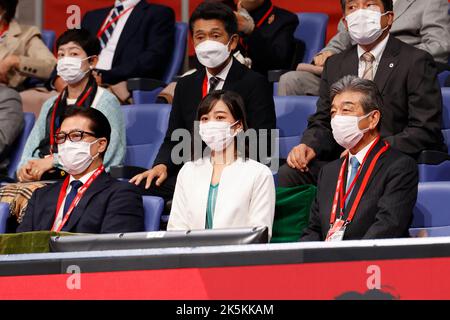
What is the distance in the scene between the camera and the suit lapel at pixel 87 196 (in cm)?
375

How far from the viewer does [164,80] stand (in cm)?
548

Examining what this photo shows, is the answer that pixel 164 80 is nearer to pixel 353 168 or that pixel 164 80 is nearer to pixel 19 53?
pixel 19 53

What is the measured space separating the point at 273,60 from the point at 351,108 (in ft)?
5.25

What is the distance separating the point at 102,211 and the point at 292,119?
3.57 feet

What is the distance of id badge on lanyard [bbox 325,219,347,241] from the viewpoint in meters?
3.25

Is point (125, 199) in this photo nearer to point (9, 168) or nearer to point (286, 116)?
point (286, 116)

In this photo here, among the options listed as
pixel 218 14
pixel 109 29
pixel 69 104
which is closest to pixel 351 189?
pixel 218 14

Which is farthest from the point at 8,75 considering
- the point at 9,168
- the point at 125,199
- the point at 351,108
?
the point at 351,108

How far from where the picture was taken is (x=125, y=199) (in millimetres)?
3756

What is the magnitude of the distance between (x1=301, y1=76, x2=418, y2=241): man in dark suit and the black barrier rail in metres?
1.01

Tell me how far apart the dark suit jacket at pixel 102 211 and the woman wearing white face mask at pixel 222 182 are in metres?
0.15

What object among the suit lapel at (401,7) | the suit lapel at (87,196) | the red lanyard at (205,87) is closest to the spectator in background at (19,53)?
the red lanyard at (205,87)

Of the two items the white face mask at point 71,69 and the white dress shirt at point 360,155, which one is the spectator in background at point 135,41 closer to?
the white face mask at point 71,69

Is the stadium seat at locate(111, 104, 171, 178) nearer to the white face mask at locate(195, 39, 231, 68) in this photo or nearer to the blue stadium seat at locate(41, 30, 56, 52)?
the white face mask at locate(195, 39, 231, 68)
